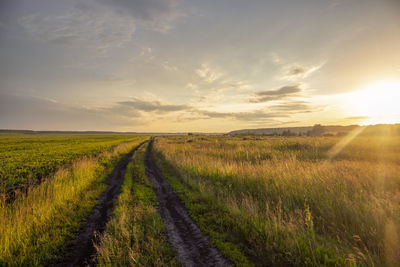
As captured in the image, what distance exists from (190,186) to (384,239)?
842 cm

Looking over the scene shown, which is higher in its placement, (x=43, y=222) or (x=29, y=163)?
(x=29, y=163)

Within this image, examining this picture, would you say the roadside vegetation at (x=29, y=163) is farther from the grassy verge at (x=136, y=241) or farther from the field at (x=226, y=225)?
the grassy verge at (x=136, y=241)

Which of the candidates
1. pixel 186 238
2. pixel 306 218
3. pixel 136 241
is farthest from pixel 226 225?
pixel 136 241

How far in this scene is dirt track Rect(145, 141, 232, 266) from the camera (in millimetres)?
4270

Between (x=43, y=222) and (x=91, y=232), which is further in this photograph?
(x=43, y=222)

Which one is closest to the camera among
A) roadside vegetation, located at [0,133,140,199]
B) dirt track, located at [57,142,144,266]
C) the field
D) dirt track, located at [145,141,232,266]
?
the field

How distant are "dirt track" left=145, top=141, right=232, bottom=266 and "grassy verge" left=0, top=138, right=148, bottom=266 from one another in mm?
3231

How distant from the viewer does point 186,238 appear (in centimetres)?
524

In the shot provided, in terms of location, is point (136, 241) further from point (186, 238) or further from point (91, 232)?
point (91, 232)

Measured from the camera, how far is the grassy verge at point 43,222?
4676 millimetres

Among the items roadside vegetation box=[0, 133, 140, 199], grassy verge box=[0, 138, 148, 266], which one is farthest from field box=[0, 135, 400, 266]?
roadside vegetation box=[0, 133, 140, 199]

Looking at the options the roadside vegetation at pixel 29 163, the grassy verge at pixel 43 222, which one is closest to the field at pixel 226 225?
the grassy verge at pixel 43 222

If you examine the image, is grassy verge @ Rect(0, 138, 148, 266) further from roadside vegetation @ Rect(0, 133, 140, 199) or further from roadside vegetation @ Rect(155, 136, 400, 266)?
roadside vegetation @ Rect(155, 136, 400, 266)

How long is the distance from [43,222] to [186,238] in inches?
209
